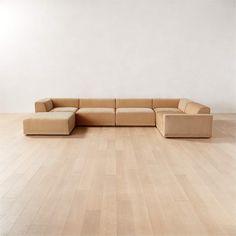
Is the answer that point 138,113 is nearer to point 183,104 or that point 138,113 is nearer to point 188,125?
point 183,104

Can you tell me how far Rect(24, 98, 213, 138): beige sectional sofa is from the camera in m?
5.00

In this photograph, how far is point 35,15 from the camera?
23.3ft

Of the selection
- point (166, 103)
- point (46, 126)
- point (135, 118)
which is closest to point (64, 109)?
point (46, 126)

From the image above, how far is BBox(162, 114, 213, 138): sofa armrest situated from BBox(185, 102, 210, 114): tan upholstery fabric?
157 millimetres

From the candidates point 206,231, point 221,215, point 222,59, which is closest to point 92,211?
point 206,231

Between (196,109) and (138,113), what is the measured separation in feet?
4.09

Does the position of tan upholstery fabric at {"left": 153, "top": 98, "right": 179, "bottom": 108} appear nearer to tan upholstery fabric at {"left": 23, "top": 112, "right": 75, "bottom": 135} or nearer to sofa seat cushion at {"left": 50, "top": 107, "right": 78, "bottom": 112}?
sofa seat cushion at {"left": 50, "top": 107, "right": 78, "bottom": 112}

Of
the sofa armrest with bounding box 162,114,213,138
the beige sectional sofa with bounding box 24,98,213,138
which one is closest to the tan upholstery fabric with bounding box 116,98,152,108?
the beige sectional sofa with bounding box 24,98,213,138

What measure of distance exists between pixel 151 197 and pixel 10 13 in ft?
21.1

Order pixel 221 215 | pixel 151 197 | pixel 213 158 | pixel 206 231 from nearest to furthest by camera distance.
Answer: pixel 206 231
pixel 221 215
pixel 151 197
pixel 213 158

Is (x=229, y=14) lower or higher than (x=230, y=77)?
higher

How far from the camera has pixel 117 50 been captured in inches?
284

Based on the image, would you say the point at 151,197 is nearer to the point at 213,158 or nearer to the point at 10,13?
the point at 213,158

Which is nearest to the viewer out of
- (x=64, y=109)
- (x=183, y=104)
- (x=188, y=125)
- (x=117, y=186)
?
(x=117, y=186)
